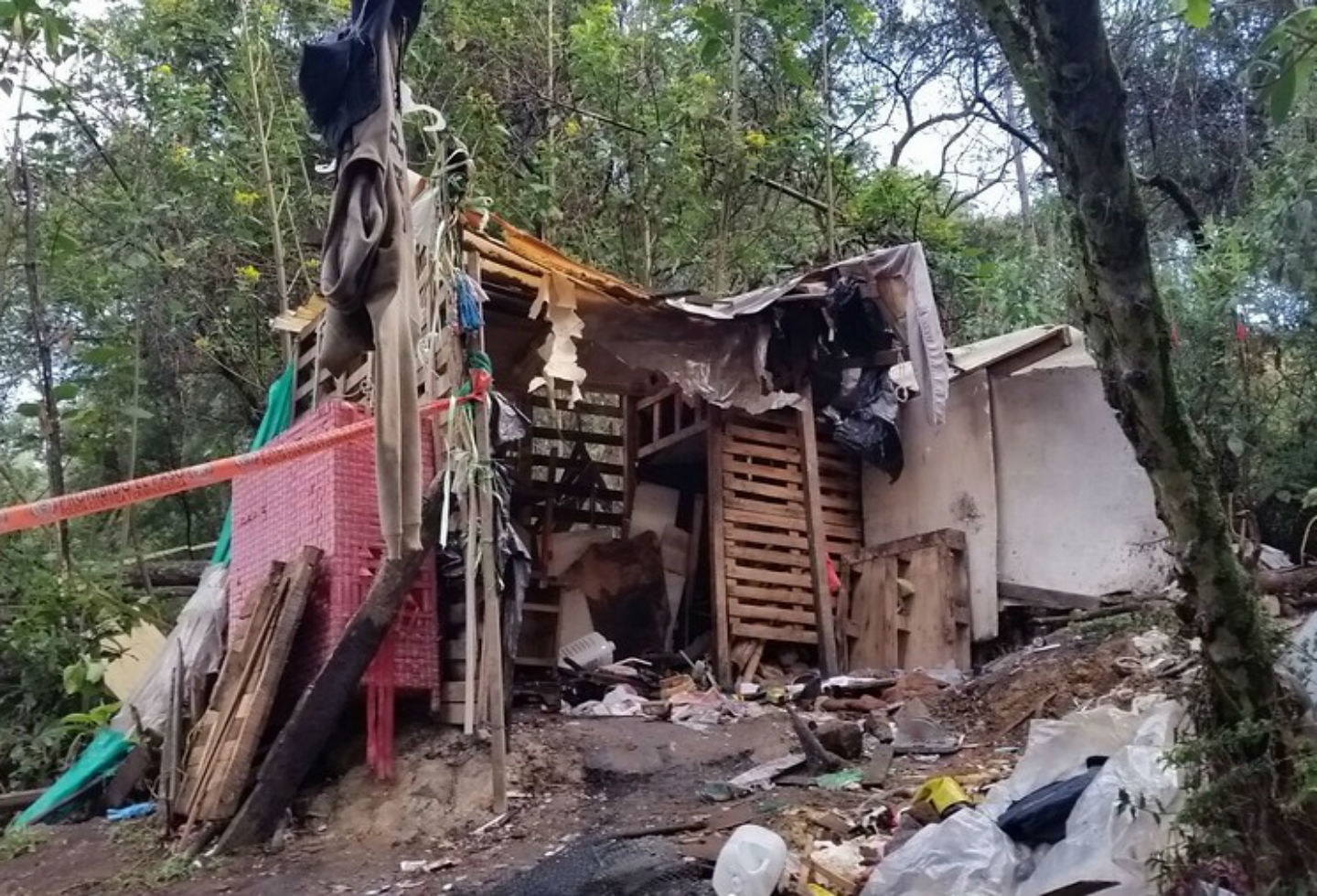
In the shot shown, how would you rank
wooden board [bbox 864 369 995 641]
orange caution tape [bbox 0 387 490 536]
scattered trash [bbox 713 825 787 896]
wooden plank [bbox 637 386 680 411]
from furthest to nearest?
wooden plank [bbox 637 386 680 411], wooden board [bbox 864 369 995 641], scattered trash [bbox 713 825 787 896], orange caution tape [bbox 0 387 490 536]

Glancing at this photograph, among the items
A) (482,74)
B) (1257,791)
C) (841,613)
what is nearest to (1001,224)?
(482,74)

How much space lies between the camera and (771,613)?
7.98 meters

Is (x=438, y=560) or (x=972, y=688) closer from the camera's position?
(x=438, y=560)

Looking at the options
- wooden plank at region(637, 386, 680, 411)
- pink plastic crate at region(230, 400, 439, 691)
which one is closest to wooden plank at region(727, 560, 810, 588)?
wooden plank at region(637, 386, 680, 411)

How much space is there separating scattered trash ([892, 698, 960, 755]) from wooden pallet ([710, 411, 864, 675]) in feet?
6.43

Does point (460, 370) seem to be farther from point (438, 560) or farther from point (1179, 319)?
point (1179, 319)

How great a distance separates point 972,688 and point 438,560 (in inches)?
122

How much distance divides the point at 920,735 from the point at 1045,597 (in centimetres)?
229

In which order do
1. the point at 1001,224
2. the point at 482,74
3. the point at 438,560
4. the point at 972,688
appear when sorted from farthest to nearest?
the point at 1001,224
the point at 482,74
the point at 972,688
the point at 438,560

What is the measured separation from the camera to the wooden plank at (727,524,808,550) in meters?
7.99

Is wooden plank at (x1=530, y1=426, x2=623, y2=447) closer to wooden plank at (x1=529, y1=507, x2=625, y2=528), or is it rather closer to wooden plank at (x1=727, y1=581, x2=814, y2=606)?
wooden plank at (x1=529, y1=507, x2=625, y2=528)

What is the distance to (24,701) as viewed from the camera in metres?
7.75

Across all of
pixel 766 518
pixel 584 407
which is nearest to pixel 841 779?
pixel 766 518

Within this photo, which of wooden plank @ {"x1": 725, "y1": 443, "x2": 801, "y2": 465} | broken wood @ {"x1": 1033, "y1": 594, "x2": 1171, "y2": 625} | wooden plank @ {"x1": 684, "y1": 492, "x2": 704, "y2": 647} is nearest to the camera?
broken wood @ {"x1": 1033, "y1": 594, "x2": 1171, "y2": 625}
